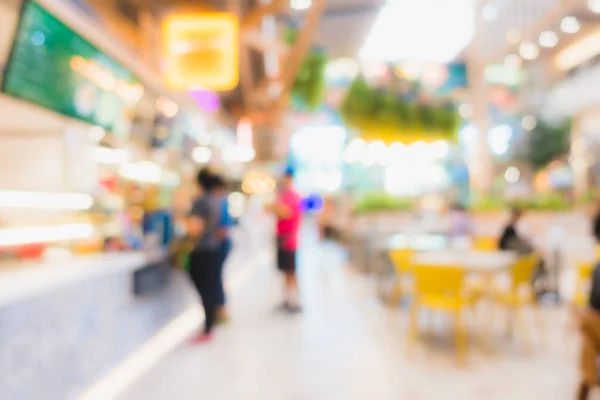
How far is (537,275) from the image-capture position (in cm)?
649

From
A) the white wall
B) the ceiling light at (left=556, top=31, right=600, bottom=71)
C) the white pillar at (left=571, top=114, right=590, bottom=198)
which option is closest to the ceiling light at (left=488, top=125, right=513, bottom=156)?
the white pillar at (left=571, top=114, right=590, bottom=198)

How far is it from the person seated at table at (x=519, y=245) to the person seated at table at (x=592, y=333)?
118 inches

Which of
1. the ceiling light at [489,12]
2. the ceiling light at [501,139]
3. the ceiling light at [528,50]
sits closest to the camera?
the ceiling light at [489,12]

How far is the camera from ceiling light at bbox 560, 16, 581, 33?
12.3 m

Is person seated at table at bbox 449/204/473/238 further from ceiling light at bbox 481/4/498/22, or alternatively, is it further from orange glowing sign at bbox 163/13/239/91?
ceiling light at bbox 481/4/498/22

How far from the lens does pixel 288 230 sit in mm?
6207

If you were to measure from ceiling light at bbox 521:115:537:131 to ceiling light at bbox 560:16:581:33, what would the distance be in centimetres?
398

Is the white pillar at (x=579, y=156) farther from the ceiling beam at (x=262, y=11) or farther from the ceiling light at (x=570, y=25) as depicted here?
the ceiling beam at (x=262, y=11)

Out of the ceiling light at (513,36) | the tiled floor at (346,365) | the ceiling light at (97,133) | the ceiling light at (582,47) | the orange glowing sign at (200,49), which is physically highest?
the ceiling light at (513,36)

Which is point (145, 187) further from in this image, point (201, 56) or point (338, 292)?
point (338, 292)

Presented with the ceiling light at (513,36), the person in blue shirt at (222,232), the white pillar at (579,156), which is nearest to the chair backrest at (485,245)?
the person in blue shirt at (222,232)

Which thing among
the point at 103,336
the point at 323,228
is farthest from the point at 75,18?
the point at 323,228

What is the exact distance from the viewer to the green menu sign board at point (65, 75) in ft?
10.0

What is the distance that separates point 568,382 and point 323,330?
236cm
